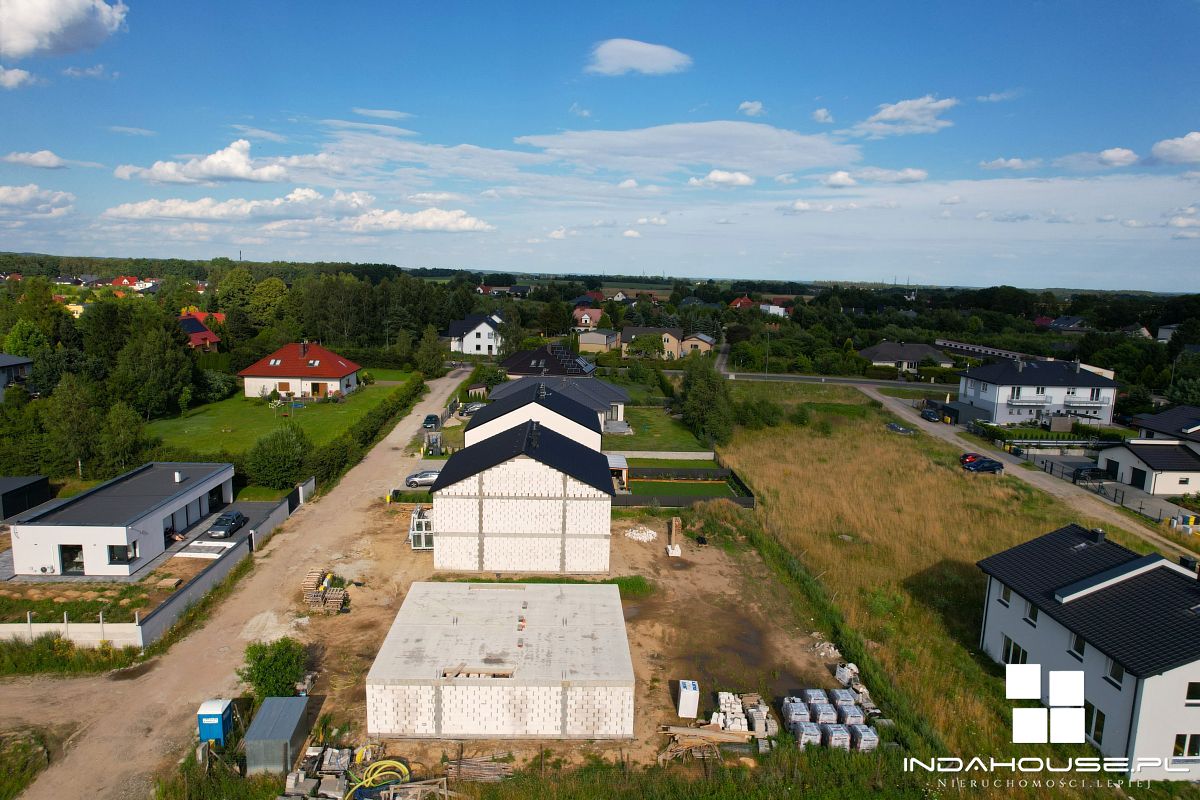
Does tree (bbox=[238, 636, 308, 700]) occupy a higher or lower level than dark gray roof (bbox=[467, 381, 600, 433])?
lower

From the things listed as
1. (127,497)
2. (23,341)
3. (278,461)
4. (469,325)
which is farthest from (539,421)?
(469,325)

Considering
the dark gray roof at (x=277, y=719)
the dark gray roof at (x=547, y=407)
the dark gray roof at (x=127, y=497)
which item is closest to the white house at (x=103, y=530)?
the dark gray roof at (x=127, y=497)

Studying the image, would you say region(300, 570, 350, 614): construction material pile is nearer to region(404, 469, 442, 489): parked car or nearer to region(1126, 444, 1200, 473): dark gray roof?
region(404, 469, 442, 489): parked car

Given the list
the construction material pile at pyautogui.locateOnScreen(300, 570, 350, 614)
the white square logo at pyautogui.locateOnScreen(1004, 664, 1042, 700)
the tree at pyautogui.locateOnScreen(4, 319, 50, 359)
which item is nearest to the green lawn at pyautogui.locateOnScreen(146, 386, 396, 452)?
the tree at pyautogui.locateOnScreen(4, 319, 50, 359)

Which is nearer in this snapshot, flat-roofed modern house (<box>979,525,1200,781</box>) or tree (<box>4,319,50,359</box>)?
flat-roofed modern house (<box>979,525,1200,781</box>)

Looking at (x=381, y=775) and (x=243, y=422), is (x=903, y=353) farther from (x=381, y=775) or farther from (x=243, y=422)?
(x=381, y=775)

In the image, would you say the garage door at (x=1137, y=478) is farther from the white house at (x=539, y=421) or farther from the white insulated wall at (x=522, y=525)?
the white insulated wall at (x=522, y=525)
